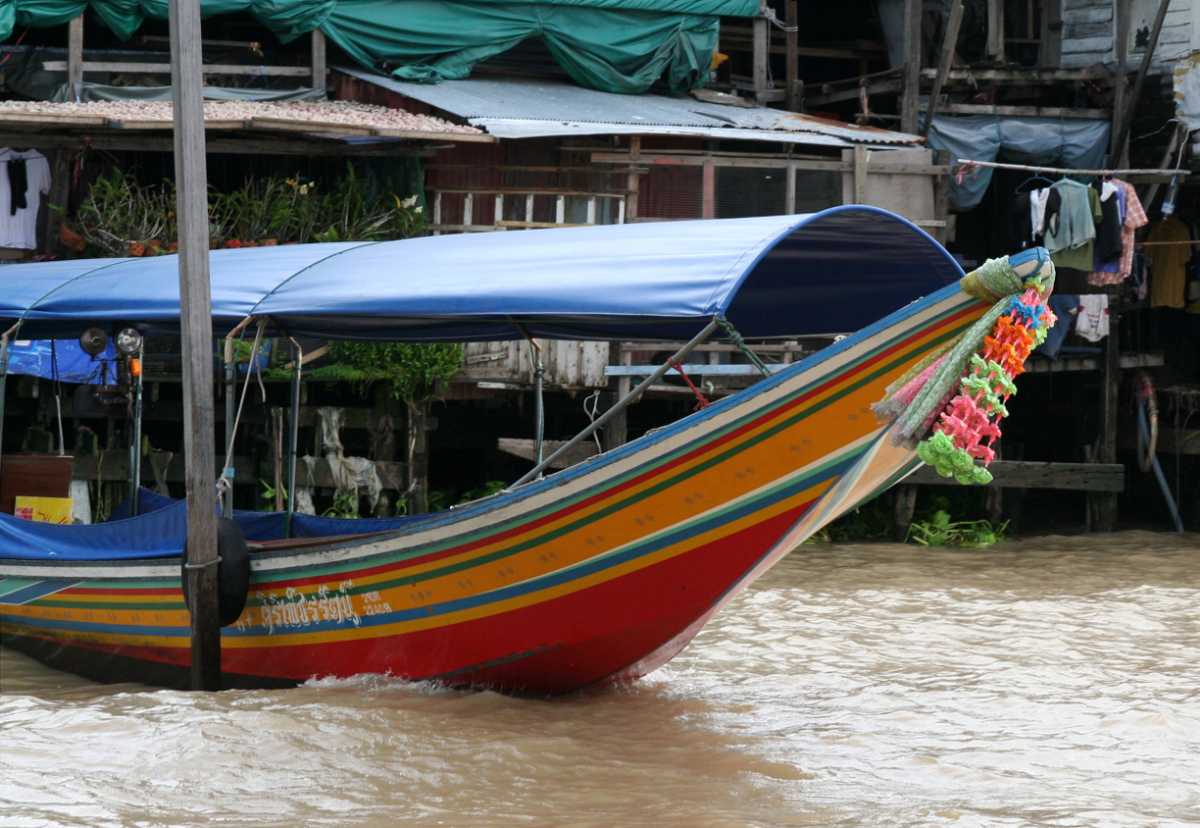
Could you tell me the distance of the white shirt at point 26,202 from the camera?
12.1 meters

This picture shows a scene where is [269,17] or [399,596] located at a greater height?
[269,17]

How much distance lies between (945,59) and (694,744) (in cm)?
835

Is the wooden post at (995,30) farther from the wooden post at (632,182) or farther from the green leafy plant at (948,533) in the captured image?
the green leafy plant at (948,533)

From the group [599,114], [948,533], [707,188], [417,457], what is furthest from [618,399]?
[948,533]

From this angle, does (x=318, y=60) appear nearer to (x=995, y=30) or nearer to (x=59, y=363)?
(x=59, y=363)

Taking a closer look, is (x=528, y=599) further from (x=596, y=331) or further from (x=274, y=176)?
(x=274, y=176)

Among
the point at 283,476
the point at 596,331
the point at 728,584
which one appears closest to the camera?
the point at 728,584

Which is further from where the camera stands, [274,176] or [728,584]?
[274,176]

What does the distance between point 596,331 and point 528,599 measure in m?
1.55

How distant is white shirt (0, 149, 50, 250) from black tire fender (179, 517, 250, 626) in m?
5.70

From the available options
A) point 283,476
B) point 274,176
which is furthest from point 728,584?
point 274,176

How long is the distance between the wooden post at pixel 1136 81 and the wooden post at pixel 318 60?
651 cm

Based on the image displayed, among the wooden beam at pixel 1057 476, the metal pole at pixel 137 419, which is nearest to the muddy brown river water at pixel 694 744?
the metal pole at pixel 137 419

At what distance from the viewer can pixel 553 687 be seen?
714 centimetres
